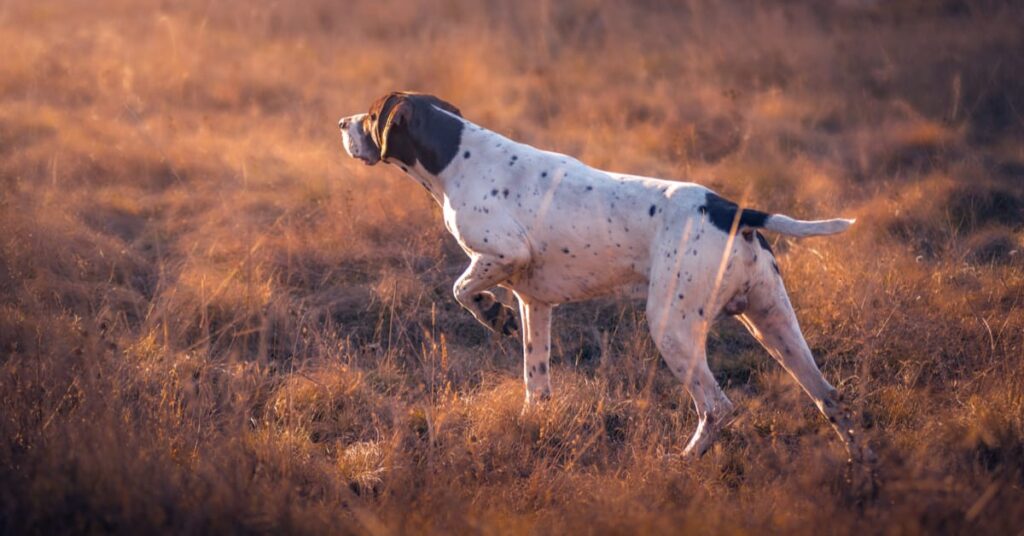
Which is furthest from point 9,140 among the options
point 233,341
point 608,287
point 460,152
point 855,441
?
point 855,441

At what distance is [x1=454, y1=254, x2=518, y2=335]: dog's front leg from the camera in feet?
17.3

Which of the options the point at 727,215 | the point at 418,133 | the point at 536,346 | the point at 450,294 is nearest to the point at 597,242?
the point at 727,215

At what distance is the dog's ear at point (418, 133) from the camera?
5.54 m

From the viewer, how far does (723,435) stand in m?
5.48

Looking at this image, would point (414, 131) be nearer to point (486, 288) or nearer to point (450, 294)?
point (486, 288)

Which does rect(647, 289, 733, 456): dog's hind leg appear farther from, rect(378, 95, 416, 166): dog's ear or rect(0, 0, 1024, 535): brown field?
rect(378, 95, 416, 166): dog's ear

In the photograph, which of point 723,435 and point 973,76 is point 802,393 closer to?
point 723,435

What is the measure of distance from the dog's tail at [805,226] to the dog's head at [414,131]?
1.71 metres

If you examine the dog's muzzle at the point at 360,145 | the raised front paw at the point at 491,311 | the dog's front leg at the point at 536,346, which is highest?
the dog's muzzle at the point at 360,145

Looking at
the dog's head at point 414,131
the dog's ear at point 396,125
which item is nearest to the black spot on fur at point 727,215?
the dog's head at point 414,131

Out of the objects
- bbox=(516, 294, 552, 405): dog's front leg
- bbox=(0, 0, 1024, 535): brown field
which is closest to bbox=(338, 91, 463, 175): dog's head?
bbox=(516, 294, 552, 405): dog's front leg

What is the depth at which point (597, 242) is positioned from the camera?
5082mm

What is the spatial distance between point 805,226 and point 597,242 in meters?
0.97

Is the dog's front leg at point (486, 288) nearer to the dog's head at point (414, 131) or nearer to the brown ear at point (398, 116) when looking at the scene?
the dog's head at point (414, 131)
